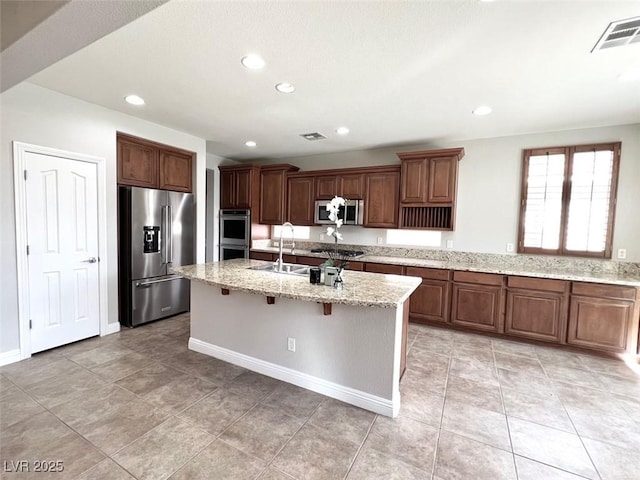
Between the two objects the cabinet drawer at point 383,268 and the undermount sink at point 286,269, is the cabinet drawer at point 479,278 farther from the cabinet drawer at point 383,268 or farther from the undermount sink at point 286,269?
the undermount sink at point 286,269

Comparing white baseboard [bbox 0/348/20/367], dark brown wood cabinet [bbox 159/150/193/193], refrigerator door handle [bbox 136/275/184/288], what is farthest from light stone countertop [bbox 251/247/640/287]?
white baseboard [bbox 0/348/20/367]

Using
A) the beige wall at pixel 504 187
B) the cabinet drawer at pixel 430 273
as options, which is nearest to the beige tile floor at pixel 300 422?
the cabinet drawer at pixel 430 273

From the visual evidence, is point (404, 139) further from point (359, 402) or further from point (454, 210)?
point (359, 402)

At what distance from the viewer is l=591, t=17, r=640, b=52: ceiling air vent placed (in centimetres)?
174

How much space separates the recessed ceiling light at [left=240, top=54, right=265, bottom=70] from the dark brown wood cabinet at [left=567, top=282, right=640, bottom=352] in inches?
155

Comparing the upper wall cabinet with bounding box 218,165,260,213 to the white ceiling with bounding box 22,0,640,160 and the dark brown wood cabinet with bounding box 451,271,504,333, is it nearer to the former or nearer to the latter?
the white ceiling with bounding box 22,0,640,160

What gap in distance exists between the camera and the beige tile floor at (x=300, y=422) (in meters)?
1.66

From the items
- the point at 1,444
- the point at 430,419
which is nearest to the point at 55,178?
the point at 1,444

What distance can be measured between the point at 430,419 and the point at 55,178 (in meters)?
4.09

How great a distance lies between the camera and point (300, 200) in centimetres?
527

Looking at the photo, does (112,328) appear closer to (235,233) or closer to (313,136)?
(235,233)

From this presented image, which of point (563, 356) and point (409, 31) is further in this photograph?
point (563, 356)

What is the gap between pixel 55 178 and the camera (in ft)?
9.67

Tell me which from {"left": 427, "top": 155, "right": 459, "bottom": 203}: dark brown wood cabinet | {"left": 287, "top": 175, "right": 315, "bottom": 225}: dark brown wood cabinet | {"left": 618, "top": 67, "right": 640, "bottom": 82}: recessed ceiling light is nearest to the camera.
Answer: {"left": 618, "top": 67, "right": 640, "bottom": 82}: recessed ceiling light
